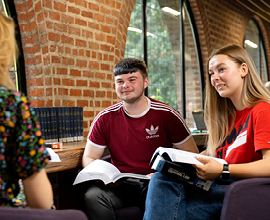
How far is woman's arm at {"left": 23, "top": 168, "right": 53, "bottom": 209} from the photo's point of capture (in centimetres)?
78

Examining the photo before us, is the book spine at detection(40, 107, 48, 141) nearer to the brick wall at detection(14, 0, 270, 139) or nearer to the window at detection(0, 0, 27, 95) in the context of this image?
the brick wall at detection(14, 0, 270, 139)

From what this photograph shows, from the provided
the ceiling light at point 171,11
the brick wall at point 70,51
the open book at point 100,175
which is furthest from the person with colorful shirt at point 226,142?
the ceiling light at point 171,11

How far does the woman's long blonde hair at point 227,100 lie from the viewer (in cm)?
149

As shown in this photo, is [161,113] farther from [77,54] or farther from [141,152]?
[77,54]

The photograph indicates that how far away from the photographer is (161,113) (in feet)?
6.32

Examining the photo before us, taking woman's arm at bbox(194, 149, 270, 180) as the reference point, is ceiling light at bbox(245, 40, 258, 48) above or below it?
above

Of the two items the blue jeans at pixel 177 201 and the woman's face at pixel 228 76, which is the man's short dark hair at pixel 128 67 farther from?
the blue jeans at pixel 177 201

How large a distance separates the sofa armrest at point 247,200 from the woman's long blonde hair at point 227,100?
427mm

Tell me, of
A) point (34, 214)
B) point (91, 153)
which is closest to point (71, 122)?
point (91, 153)

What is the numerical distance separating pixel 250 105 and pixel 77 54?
1836mm

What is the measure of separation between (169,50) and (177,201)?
3735 mm

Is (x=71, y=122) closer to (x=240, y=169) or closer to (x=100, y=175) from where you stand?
(x=100, y=175)

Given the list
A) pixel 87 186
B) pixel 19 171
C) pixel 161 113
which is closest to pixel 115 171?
pixel 87 186

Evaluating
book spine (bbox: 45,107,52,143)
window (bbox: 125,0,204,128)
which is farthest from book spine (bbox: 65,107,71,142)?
window (bbox: 125,0,204,128)
